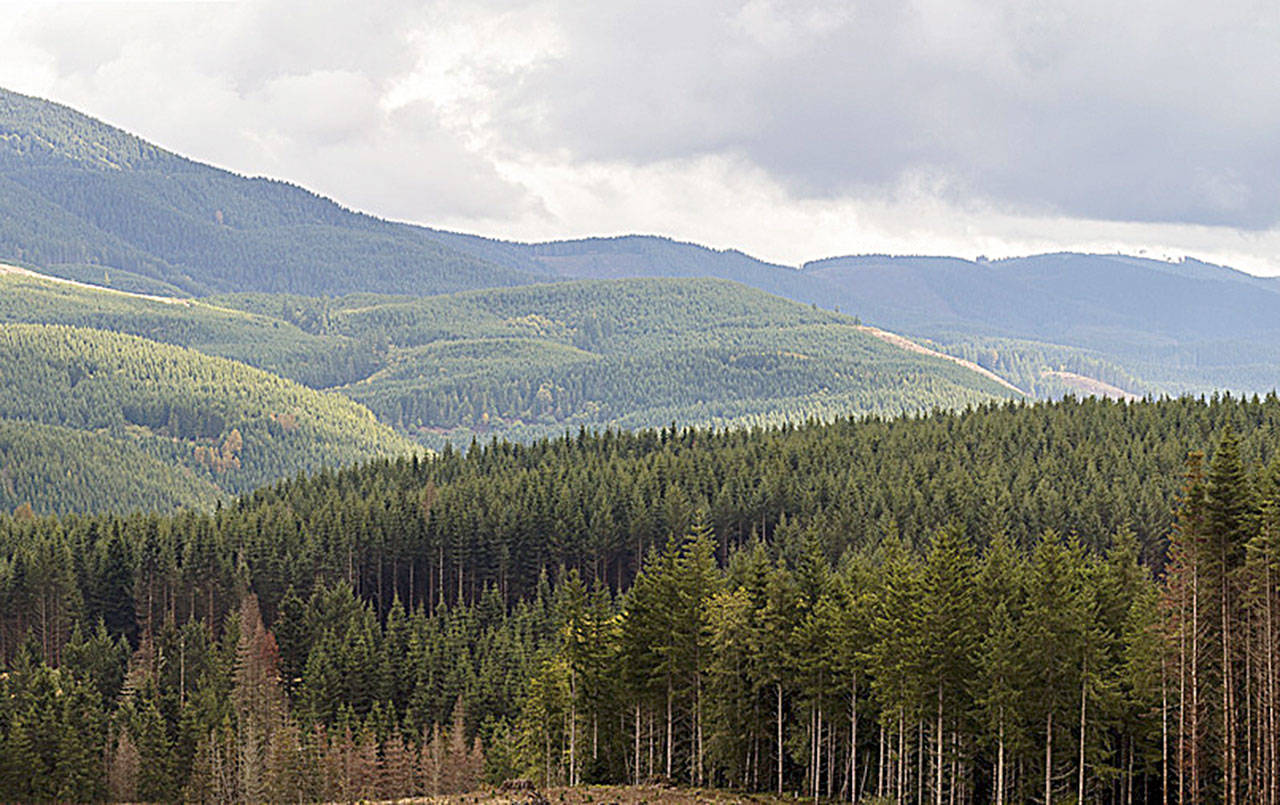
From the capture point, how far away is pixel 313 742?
101750 millimetres

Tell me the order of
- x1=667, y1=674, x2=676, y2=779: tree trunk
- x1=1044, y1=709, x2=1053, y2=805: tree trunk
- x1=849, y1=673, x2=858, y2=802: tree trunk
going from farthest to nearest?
1. x1=667, y1=674, x2=676, y2=779: tree trunk
2. x1=849, y1=673, x2=858, y2=802: tree trunk
3. x1=1044, y1=709, x2=1053, y2=805: tree trunk

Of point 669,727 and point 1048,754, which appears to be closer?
point 1048,754

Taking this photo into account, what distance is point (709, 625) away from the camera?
74.4 meters

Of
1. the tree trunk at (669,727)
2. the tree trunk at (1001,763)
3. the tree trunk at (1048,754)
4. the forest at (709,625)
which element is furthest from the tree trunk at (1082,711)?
the tree trunk at (669,727)

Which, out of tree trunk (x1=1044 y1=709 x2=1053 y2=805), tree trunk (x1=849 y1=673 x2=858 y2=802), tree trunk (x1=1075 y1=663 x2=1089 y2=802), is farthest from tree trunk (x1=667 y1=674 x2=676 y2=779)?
tree trunk (x1=1075 y1=663 x2=1089 y2=802)

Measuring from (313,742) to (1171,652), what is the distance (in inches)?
2430

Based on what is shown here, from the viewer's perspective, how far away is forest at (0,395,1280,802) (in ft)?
203

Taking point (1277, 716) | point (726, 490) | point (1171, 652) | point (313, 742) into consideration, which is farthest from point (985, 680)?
point (726, 490)

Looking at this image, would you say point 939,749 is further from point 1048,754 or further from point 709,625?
point 709,625

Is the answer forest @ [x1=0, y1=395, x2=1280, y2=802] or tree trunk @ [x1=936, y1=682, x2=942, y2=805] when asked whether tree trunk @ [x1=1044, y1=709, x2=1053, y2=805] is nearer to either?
forest @ [x1=0, y1=395, x2=1280, y2=802]

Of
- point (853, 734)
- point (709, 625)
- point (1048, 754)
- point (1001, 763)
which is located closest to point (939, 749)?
point (1001, 763)

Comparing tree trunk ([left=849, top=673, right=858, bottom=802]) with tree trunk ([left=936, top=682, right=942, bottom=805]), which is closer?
tree trunk ([left=936, top=682, right=942, bottom=805])

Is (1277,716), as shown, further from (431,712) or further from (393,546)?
(393,546)

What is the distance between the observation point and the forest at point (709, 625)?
6181cm
